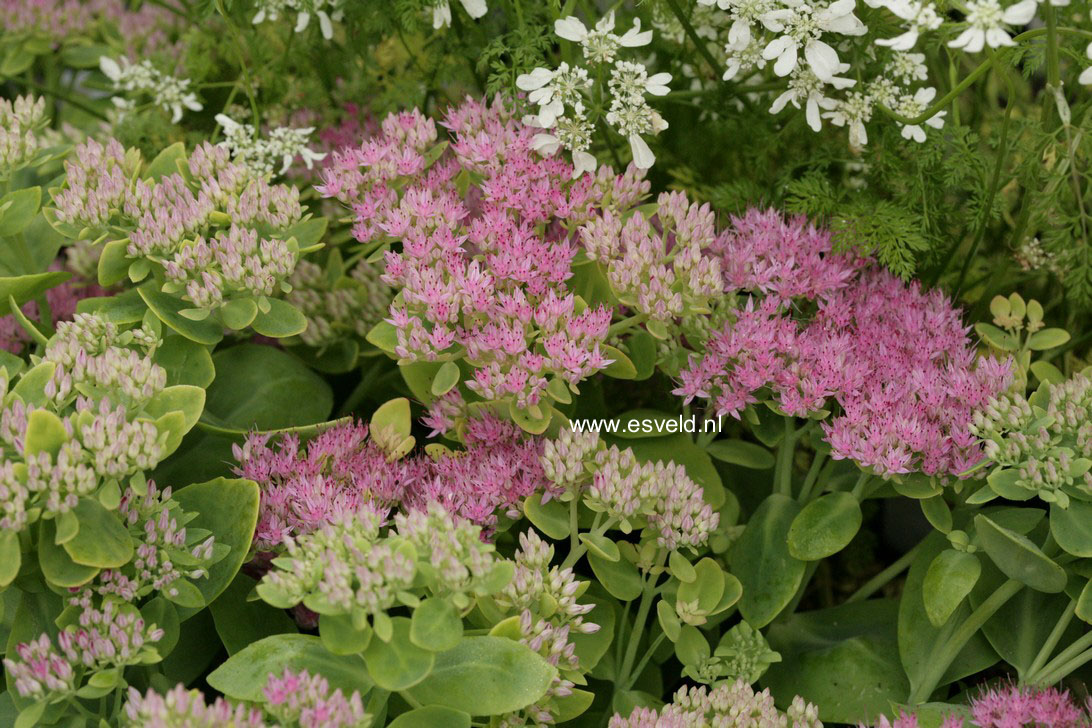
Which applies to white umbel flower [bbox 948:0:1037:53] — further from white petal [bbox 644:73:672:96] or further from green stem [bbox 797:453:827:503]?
green stem [bbox 797:453:827:503]

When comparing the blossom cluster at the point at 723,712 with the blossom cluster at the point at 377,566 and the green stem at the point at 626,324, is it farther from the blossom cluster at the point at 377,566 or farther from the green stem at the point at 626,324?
the green stem at the point at 626,324

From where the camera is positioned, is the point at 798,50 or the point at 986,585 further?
the point at 798,50

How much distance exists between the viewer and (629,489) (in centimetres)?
87

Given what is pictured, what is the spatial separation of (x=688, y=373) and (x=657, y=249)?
11 centimetres

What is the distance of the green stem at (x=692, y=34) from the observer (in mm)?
1017

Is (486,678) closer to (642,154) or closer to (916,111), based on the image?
(642,154)

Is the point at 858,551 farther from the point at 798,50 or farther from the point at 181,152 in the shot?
the point at 181,152

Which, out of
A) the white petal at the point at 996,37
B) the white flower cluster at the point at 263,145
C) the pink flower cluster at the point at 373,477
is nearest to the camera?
the white petal at the point at 996,37

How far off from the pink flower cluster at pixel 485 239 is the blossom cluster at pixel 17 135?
0.90 feet

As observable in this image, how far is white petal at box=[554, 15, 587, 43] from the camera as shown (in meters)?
0.96

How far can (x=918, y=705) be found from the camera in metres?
0.88

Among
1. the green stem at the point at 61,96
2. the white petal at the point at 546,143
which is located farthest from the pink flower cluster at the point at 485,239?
the green stem at the point at 61,96

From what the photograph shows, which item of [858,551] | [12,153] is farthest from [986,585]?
[12,153]

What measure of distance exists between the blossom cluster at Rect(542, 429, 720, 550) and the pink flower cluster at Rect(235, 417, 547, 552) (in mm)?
43
